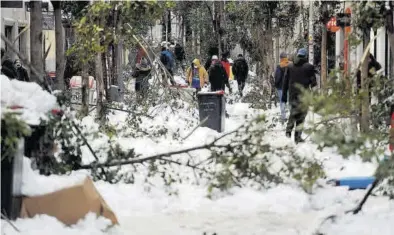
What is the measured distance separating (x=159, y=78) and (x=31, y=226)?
35.1 feet

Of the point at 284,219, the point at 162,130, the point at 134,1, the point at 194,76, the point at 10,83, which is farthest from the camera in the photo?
the point at 194,76

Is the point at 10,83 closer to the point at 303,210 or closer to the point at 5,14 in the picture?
the point at 303,210

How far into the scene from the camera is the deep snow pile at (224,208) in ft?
22.2

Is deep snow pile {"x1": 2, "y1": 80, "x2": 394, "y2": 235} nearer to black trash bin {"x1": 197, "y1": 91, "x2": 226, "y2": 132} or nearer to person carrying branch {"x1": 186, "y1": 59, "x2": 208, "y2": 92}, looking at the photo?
black trash bin {"x1": 197, "y1": 91, "x2": 226, "y2": 132}

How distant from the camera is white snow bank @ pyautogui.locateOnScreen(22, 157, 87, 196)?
6555 mm

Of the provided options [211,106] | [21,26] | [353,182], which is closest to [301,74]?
[211,106]

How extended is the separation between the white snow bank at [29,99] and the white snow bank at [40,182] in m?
0.38

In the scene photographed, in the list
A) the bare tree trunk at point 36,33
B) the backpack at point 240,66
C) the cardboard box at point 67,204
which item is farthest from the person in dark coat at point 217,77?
the cardboard box at point 67,204

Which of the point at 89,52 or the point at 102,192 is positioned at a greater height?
the point at 89,52

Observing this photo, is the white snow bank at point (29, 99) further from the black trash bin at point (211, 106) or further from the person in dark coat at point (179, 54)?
the person in dark coat at point (179, 54)

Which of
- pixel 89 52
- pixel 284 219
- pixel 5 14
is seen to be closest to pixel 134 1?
pixel 89 52

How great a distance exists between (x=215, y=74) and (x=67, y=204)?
17.4m

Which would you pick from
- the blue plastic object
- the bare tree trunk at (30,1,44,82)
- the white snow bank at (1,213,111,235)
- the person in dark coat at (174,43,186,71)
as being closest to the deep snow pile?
the white snow bank at (1,213,111,235)

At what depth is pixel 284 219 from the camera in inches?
318
